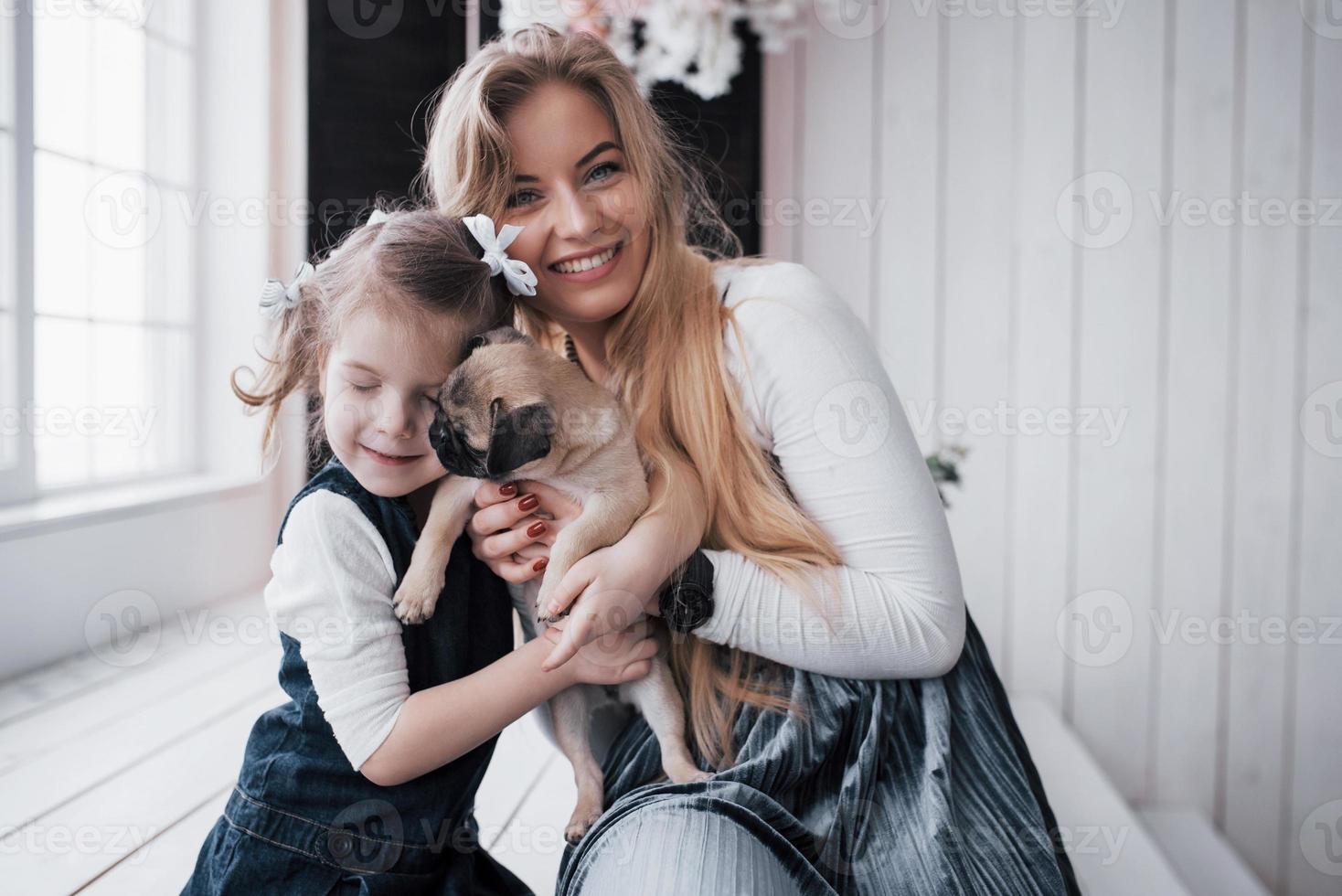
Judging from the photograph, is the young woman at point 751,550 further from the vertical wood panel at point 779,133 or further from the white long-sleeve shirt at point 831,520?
the vertical wood panel at point 779,133

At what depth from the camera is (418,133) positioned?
2.29 metres

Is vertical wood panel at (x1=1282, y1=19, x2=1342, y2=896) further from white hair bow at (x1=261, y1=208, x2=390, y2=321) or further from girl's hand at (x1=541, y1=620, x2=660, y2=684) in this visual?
white hair bow at (x1=261, y1=208, x2=390, y2=321)

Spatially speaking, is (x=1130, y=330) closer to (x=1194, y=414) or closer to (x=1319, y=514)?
(x=1194, y=414)

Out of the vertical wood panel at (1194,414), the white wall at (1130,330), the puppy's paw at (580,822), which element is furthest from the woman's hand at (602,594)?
the vertical wood panel at (1194,414)

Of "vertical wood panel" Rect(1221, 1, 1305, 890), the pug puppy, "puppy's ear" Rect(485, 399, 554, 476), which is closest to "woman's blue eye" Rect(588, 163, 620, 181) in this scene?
Answer: the pug puppy

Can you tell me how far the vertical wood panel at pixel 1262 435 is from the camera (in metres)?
2.43

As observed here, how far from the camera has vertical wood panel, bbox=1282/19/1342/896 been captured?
243 cm

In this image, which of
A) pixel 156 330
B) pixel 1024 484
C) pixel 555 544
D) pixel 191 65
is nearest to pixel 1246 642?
pixel 1024 484

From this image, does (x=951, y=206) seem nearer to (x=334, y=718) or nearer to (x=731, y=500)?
(x=731, y=500)

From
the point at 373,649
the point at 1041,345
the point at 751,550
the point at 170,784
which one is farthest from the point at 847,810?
the point at 1041,345

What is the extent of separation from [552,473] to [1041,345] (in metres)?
1.95

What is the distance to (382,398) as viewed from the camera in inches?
38.8

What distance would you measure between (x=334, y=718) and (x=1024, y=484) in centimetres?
221

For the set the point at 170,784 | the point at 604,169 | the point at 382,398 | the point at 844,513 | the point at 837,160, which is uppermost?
the point at 837,160
